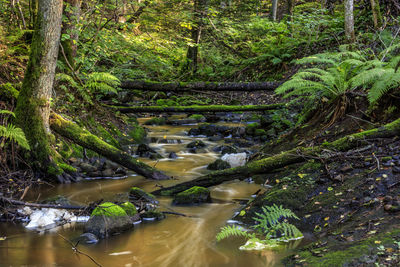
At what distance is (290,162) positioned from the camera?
5.16 meters

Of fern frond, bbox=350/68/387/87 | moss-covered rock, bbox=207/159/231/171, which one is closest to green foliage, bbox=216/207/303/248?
fern frond, bbox=350/68/387/87

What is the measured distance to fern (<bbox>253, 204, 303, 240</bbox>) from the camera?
3.72 m

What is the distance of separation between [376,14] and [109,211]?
10.9 metres

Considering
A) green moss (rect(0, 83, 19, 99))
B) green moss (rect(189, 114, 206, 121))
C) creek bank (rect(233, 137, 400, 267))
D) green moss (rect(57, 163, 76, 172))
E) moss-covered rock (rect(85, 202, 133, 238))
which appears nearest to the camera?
creek bank (rect(233, 137, 400, 267))

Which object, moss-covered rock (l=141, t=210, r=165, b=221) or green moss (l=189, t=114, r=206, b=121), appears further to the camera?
green moss (l=189, t=114, r=206, b=121)

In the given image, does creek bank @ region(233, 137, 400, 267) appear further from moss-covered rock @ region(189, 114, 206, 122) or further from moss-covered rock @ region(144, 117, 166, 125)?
moss-covered rock @ region(189, 114, 206, 122)

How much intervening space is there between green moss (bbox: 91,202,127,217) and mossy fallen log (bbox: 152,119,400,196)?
1.38m

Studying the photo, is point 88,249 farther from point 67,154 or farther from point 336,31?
point 336,31

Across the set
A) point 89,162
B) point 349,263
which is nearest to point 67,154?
point 89,162

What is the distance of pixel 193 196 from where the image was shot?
536 cm

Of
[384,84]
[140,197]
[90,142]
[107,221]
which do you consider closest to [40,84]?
[90,142]

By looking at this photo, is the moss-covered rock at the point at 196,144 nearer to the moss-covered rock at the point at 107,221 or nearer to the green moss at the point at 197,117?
the green moss at the point at 197,117

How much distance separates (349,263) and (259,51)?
16.0 m

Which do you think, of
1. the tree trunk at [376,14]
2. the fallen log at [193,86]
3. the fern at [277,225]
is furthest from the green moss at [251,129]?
the fern at [277,225]
